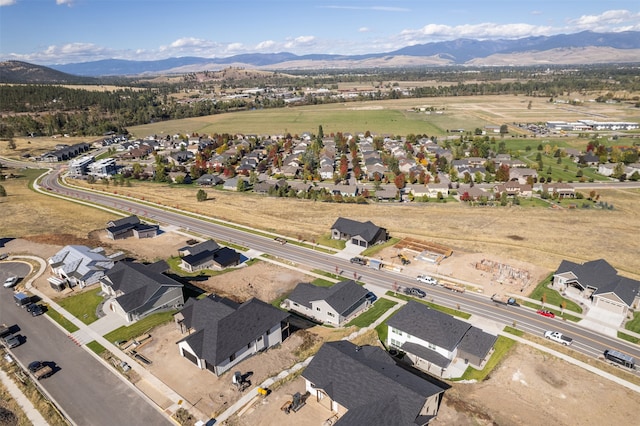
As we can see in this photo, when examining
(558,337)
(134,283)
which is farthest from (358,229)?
(134,283)

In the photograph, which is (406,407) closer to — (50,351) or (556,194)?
(50,351)

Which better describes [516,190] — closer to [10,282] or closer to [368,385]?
[368,385]

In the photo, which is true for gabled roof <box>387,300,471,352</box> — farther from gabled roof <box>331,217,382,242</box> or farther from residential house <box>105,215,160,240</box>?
residential house <box>105,215,160,240</box>

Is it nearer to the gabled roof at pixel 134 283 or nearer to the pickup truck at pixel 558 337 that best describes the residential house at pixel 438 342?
the pickup truck at pixel 558 337

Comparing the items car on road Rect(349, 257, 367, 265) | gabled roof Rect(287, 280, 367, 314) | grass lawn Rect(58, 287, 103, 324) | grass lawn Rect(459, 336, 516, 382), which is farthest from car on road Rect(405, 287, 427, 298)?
grass lawn Rect(58, 287, 103, 324)

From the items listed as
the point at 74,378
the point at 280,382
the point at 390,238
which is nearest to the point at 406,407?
the point at 280,382

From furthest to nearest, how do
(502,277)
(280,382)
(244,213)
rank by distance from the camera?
(244,213)
(502,277)
(280,382)

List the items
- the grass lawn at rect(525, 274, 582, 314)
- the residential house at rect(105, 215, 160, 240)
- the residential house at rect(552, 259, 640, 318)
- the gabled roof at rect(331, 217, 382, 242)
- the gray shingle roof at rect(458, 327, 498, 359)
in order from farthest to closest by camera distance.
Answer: the residential house at rect(105, 215, 160, 240) → the gabled roof at rect(331, 217, 382, 242) → the grass lawn at rect(525, 274, 582, 314) → the residential house at rect(552, 259, 640, 318) → the gray shingle roof at rect(458, 327, 498, 359)
